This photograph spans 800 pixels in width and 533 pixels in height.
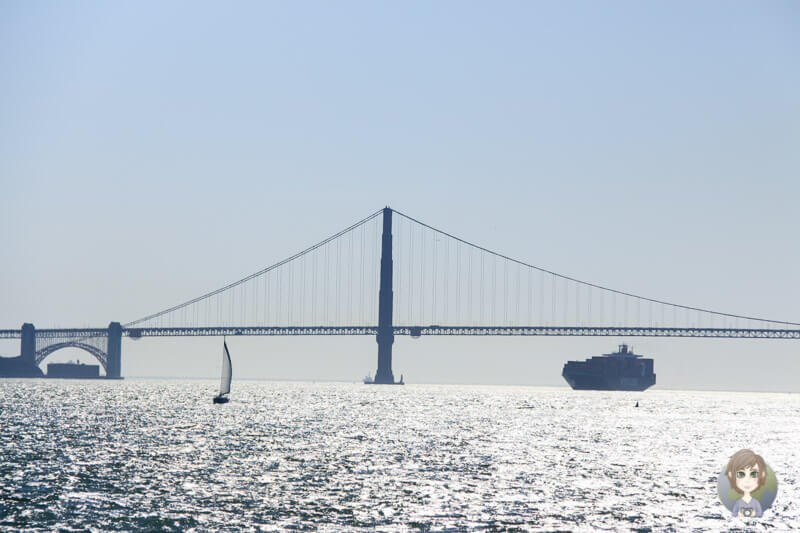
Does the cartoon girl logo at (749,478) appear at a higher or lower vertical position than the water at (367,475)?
higher

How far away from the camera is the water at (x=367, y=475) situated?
37.2 meters

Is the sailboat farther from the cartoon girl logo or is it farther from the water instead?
the cartoon girl logo

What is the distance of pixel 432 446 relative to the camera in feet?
224

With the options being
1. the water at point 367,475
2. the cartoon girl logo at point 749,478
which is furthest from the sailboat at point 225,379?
the cartoon girl logo at point 749,478

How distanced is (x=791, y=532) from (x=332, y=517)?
14950 mm

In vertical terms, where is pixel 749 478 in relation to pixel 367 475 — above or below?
above

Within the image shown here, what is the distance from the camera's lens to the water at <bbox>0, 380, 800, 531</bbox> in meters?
37.2

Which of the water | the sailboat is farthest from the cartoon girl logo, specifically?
the sailboat

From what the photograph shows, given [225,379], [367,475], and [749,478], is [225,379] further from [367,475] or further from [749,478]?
[749,478]

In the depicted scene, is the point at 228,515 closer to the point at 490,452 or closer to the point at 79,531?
the point at 79,531

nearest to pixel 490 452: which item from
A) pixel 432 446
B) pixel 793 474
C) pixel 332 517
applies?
pixel 432 446

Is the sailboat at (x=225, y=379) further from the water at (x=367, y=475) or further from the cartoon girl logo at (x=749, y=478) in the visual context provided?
the cartoon girl logo at (x=749, y=478)

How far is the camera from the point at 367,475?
1987 inches

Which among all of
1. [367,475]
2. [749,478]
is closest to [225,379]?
[367,475]
